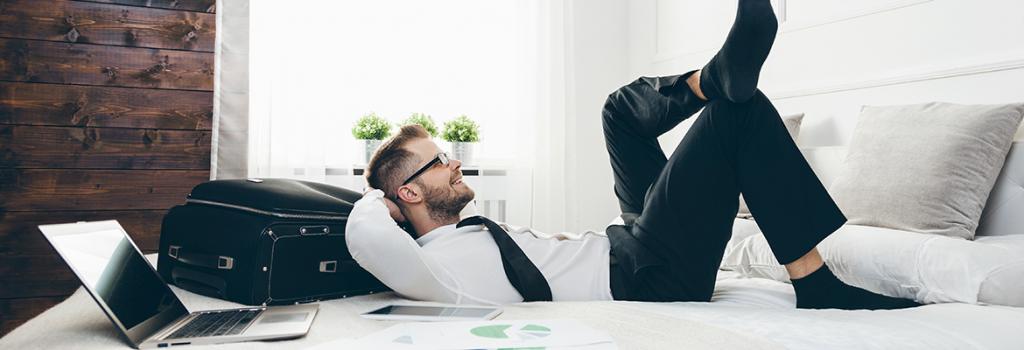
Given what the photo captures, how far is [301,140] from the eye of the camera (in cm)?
301

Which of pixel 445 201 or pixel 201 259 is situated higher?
pixel 445 201

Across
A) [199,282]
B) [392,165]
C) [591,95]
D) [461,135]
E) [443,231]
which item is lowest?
[199,282]

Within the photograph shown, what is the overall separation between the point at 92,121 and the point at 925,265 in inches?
109

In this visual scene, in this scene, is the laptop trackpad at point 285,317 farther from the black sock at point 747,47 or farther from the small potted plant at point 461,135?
the small potted plant at point 461,135

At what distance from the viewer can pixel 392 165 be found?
1.66 metres

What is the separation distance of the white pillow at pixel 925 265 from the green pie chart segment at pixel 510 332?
875 mm

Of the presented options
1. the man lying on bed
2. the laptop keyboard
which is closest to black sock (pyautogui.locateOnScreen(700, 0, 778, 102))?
the man lying on bed

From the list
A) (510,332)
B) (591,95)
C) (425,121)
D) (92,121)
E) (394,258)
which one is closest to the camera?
(510,332)

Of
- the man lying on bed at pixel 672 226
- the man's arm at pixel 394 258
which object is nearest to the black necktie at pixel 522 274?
the man lying on bed at pixel 672 226

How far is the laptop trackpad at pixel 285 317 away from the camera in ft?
3.60

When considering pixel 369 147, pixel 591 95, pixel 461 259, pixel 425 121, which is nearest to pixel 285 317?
pixel 461 259

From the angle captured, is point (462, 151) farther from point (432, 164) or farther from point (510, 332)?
point (510, 332)

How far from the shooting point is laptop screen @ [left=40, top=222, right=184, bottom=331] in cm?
95

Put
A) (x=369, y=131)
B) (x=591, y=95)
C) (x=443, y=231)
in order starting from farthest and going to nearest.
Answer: (x=591, y=95) → (x=369, y=131) → (x=443, y=231)
